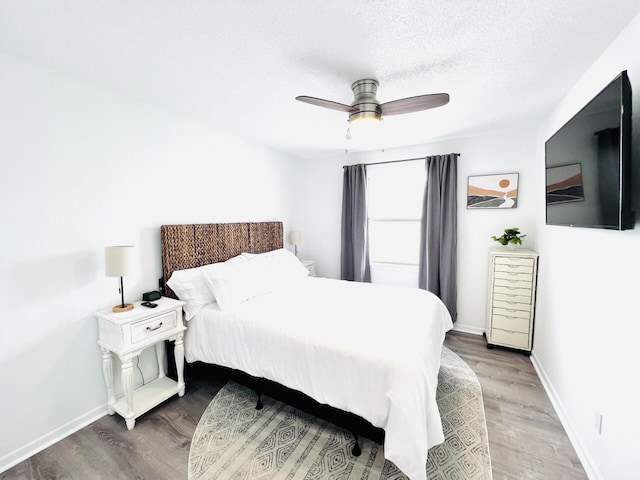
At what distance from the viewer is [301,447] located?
180 cm

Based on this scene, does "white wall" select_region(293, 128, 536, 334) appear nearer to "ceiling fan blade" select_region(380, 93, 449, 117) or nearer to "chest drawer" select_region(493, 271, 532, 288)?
"chest drawer" select_region(493, 271, 532, 288)

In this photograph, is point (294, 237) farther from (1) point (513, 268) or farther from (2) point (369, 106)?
(1) point (513, 268)

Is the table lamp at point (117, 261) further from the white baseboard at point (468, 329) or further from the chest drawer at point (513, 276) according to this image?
the white baseboard at point (468, 329)

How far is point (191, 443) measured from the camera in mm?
1848

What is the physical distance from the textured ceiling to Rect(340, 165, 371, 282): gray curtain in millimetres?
1830

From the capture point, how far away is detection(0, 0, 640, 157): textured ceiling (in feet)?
4.29

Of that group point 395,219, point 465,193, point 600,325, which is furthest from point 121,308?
point 465,193

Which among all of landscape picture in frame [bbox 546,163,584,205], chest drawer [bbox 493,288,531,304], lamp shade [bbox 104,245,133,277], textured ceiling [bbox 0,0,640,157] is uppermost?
textured ceiling [bbox 0,0,640,157]

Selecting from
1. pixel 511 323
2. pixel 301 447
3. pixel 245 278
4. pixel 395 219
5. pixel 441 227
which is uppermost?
pixel 395 219

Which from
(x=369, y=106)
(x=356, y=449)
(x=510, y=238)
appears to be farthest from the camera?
(x=510, y=238)

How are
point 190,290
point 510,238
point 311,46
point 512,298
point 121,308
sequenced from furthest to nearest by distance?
point 510,238
point 512,298
point 190,290
point 121,308
point 311,46

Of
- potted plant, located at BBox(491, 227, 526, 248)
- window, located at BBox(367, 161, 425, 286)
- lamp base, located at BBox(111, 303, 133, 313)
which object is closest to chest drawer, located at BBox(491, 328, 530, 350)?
potted plant, located at BBox(491, 227, 526, 248)

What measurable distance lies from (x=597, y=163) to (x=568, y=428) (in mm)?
1863

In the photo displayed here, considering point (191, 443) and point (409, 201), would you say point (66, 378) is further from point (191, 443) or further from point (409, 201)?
point (409, 201)
